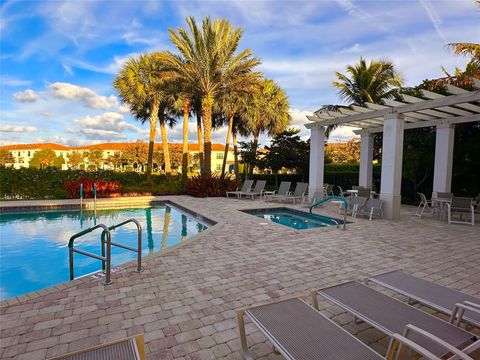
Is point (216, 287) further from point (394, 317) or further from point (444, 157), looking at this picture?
point (444, 157)

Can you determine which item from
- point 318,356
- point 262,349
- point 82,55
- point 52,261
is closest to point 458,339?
point 318,356

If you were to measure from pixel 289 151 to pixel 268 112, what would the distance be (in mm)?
6702

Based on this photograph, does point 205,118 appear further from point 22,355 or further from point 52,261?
point 22,355

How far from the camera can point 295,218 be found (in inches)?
454

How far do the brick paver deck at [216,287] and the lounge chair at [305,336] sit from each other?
16.5 inches

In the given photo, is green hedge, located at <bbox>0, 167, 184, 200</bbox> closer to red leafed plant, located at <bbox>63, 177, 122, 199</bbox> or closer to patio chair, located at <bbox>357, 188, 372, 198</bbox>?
red leafed plant, located at <bbox>63, 177, 122, 199</bbox>

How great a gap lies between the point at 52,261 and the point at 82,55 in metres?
11.2

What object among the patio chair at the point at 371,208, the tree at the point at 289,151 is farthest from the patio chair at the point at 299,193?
the tree at the point at 289,151

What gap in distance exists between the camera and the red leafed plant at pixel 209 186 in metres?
16.9

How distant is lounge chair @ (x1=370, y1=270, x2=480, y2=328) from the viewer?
8.45 feet

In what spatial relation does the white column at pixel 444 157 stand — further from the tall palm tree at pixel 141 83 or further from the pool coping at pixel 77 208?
the tall palm tree at pixel 141 83

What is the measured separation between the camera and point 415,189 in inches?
579

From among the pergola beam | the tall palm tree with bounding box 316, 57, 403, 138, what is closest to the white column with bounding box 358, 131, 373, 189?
the pergola beam

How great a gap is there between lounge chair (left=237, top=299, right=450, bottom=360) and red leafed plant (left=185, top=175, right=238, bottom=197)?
1426cm
